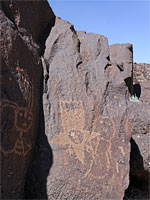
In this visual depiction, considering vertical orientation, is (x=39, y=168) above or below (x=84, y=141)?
below

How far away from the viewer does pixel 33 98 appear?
240cm

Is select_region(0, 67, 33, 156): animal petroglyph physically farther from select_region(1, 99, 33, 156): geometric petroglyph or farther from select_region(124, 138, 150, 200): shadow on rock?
select_region(124, 138, 150, 200): shadow on rock

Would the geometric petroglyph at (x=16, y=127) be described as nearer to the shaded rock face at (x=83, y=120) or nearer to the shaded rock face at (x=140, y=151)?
the shaded rock face at (x=83, y=120)

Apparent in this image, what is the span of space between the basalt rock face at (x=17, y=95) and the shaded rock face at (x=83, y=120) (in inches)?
8.4

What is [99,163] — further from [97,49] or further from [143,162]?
[97,49]

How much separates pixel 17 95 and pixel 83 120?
29.1 inches

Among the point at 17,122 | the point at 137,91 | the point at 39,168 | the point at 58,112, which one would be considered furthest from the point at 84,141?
the point at 137,91

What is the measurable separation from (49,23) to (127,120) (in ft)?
4.46

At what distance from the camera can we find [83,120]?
8.59 ft

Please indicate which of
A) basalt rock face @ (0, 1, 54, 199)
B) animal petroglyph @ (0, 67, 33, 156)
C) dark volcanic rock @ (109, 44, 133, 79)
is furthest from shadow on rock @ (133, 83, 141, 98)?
animal petroglyph @ (0, 67, 33, 156)

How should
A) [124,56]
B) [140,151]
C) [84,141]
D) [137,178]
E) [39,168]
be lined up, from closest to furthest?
[39,168] < [84,141] < [140,151] < [137,178] < [124,56]

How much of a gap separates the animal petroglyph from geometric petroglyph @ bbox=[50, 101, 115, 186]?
12.9 inches

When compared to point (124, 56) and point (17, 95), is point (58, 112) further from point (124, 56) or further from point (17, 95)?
point (124, 56)

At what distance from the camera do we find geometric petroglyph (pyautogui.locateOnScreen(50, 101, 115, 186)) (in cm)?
247
